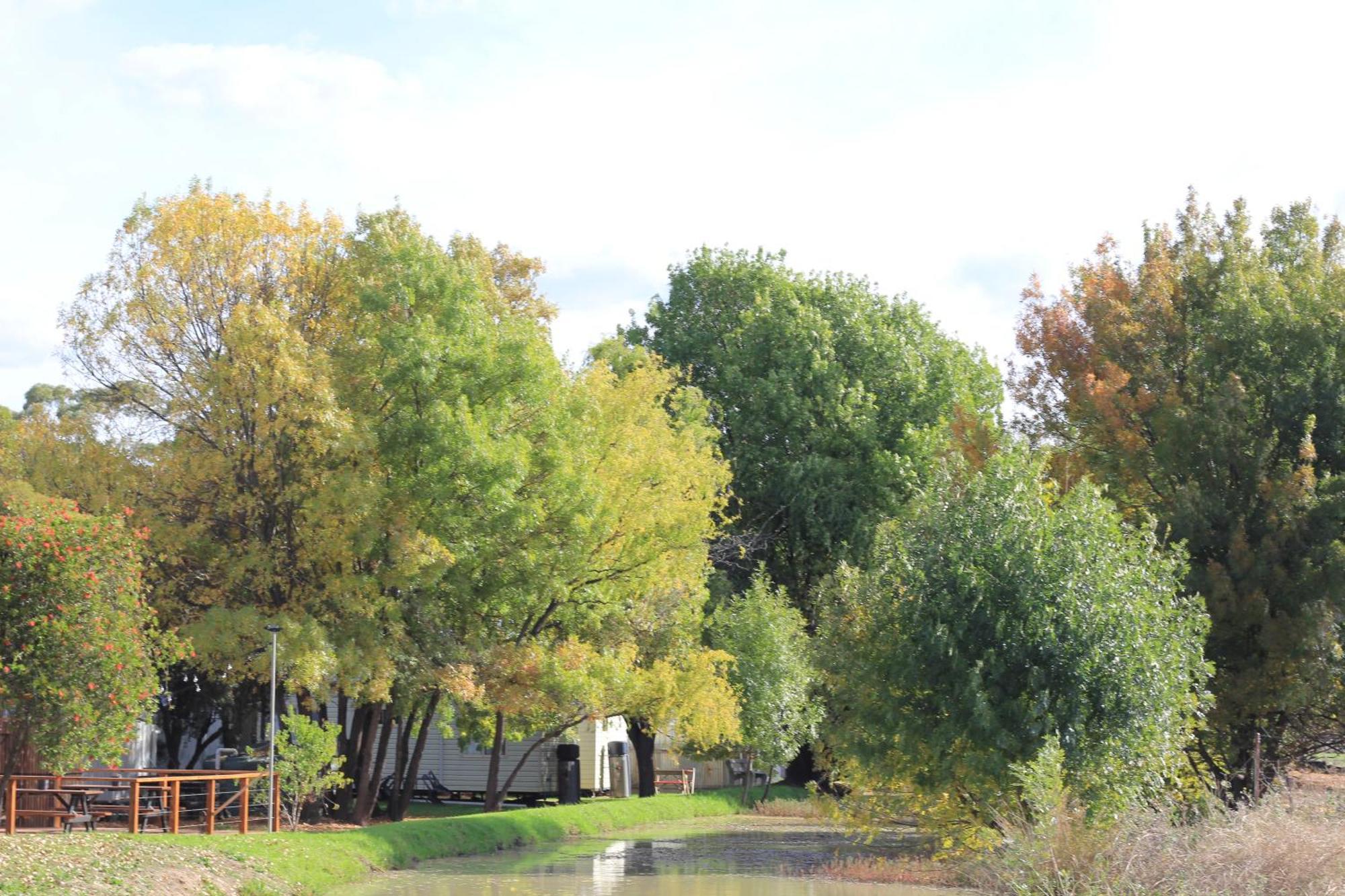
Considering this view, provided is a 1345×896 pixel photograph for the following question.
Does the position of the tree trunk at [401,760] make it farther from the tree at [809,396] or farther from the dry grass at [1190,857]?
the dry grass at [1190,857]

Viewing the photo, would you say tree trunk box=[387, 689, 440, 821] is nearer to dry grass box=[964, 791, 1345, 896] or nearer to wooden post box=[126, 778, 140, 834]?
wooden post box=[126, 778, 140, 834]

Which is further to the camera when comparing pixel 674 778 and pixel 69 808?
→ pixel 674 778

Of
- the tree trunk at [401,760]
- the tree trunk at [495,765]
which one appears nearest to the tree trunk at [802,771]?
the tree trunk at [495,765]

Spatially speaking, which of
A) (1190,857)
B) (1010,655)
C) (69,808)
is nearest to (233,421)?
(69,808)

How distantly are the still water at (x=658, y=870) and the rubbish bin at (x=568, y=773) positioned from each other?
480 centimetres

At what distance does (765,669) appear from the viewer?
132 feet

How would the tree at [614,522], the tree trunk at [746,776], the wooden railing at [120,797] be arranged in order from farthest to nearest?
the tree trunk at [746,776] < the tree at [614,522] < the wooden railing at [120,797]

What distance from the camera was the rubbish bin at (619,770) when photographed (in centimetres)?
4103

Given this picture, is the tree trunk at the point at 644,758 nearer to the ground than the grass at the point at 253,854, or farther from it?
farther from it

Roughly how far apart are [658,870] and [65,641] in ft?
35.9

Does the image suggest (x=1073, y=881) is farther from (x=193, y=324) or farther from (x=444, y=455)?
(x=193, y=324)

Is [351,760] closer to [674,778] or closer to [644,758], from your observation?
[644,758]

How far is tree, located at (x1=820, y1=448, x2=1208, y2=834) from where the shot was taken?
19.2 metres

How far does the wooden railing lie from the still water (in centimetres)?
274
